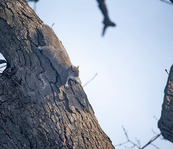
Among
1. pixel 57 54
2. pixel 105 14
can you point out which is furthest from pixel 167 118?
pixel 57 54

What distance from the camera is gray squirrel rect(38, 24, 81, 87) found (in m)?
2.32

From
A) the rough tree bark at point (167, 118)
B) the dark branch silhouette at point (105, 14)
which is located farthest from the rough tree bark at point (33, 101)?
the dark branch silhouette at point (105, 14)

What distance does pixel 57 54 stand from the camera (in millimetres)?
3217

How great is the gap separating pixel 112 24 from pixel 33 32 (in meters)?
1.82

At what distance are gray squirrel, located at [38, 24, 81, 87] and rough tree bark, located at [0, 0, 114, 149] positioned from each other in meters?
0.13

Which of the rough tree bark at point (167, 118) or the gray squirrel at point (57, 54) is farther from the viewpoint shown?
the gray squirrel at point (57, 54)

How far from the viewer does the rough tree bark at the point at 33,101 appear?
1.78m

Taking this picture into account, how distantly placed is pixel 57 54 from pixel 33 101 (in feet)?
5.12

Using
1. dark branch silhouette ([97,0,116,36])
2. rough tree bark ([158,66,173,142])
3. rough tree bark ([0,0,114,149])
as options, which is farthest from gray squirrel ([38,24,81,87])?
dark branch silhouette ([97,0,116,36])

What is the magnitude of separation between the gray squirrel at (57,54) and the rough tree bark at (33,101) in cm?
13

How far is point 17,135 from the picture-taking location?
1772mm

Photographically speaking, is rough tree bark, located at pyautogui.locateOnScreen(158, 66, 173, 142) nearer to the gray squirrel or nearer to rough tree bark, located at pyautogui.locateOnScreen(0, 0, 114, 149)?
rough tree bark, located at pyautogui.locateOnScreen(0, 0, 114, 149)

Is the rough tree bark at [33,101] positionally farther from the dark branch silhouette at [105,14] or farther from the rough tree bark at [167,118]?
the dark branch silhouette at [105,14]

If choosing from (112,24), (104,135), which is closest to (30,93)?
(104,135)
